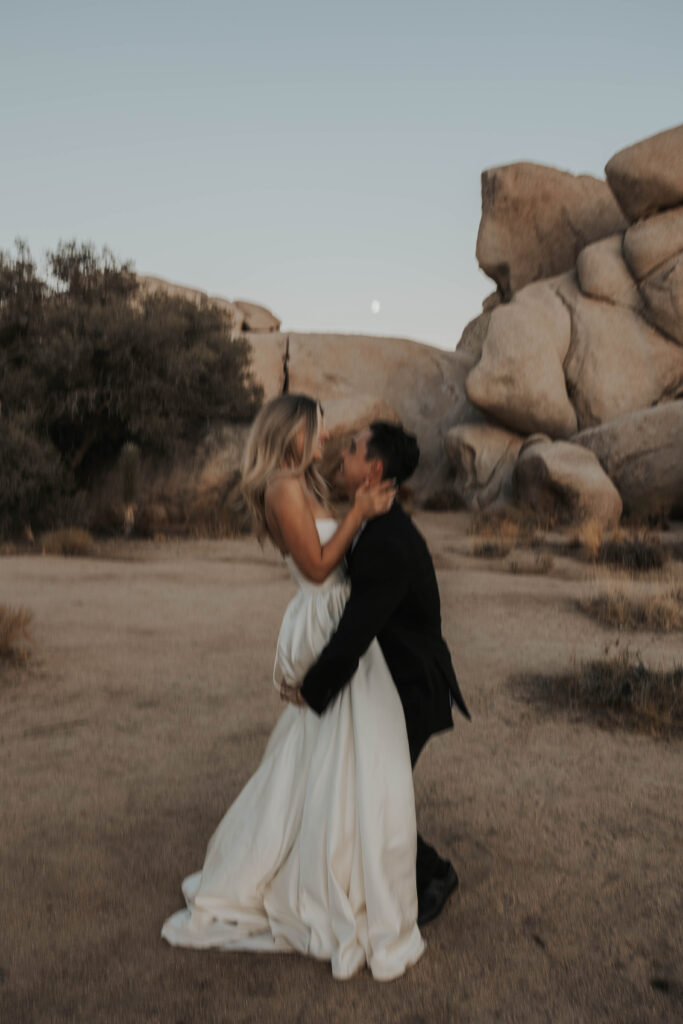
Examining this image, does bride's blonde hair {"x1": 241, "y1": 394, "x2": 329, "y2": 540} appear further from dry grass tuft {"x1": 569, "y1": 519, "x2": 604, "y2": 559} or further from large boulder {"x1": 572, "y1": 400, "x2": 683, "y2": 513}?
large boulder {"x1": 572, "y1": 400, "x2": 683, "y2": 513}

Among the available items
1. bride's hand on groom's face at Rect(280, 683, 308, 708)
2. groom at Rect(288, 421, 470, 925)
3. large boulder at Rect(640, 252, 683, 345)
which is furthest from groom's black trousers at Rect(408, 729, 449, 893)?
large boulder at Rect(640, 252, 683, 345)

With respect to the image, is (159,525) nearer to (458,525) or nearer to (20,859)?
(458,525)

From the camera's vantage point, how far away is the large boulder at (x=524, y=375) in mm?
16125

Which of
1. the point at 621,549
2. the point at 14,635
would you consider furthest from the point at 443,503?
the point at 14,635

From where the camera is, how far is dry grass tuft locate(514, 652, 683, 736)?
16.1 ft

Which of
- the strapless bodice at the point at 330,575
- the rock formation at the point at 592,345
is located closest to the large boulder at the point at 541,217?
the rock formation at the point at 592,345

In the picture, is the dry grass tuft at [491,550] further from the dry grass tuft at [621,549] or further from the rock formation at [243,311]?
the rock formation at [243,311]

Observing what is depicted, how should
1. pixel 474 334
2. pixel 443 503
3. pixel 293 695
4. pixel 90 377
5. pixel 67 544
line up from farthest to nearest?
pixel 474 334 < pixel 443 503 < pixel 90 377 < pixel 67 544 < pixel 293 695

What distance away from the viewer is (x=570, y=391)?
55.2ft

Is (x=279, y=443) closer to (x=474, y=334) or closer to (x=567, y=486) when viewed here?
(x=567, y=486)

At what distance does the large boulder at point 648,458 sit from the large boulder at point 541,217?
677 centimetres

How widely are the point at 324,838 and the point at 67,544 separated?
30.4ft

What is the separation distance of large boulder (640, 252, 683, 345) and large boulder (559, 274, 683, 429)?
0.21 m

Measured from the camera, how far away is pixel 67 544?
11203 mm
